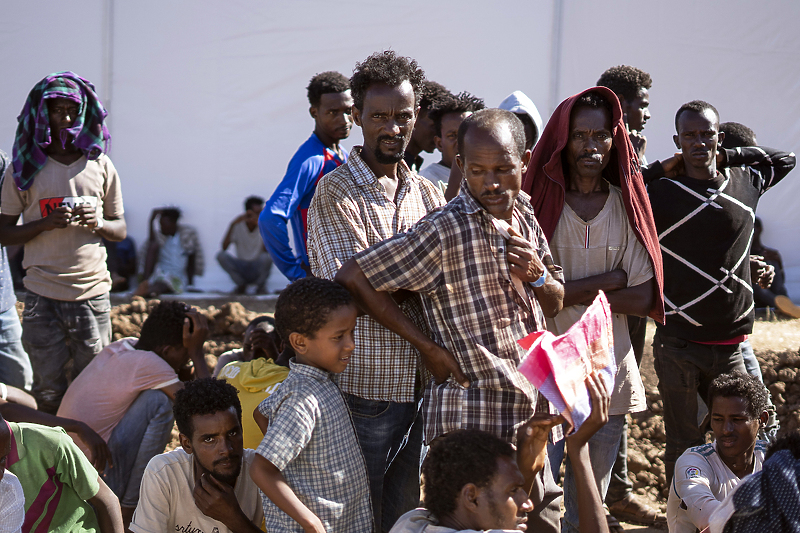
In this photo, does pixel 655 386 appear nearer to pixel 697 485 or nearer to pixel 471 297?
pixel 697 485

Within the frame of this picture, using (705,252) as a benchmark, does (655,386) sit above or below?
below

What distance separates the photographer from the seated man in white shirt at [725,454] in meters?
3.02

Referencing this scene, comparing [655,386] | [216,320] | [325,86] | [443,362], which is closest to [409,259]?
[443,362]

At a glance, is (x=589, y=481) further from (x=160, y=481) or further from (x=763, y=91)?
(x=763, y=91)

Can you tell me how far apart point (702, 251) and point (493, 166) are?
1.90 metres

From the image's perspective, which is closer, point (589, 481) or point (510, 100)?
point (589, 481)

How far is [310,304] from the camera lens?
90.0 inches

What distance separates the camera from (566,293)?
2754 millimetres

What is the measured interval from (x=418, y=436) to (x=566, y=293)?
2.37 feet

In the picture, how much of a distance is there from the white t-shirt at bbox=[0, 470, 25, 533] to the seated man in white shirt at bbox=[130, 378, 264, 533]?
406 mm

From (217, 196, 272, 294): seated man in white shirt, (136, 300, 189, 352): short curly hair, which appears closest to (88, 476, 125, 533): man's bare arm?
(136, 300, 189, 352): short curly hair

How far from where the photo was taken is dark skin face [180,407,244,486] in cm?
278

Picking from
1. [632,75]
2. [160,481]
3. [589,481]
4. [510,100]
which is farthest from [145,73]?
[589,481]

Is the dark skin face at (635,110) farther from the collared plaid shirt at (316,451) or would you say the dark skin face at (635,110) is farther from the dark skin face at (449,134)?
the collared plaid shirt at (316,451)
